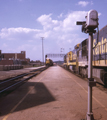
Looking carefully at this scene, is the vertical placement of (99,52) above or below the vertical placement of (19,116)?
above

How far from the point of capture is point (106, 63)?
924cm

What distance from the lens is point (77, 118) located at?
180 inches

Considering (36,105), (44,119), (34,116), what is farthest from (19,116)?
(36,105)

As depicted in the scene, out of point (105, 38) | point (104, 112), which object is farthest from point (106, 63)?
point (104, 112)

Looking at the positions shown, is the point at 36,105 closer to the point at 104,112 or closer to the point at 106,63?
the point at 104,112

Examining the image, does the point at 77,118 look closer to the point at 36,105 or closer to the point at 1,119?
the point at 36,105

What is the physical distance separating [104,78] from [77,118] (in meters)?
6.12

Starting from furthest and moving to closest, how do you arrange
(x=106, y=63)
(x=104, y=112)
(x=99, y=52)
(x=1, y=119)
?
(x=99, y=52), (x=106, y=63), (x=104, y=112), (x=1, y=119)

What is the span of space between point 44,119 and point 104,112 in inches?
89.8

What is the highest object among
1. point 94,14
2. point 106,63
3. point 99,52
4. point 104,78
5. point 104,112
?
point 94,14

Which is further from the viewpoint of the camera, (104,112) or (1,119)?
(104,112)

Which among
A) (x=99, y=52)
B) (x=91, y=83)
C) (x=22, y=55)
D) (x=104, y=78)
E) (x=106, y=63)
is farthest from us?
(x=22, y=55)

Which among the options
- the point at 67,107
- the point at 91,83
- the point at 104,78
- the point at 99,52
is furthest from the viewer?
the point at 99,52

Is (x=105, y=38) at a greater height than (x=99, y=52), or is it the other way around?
(x=105, y=38)
